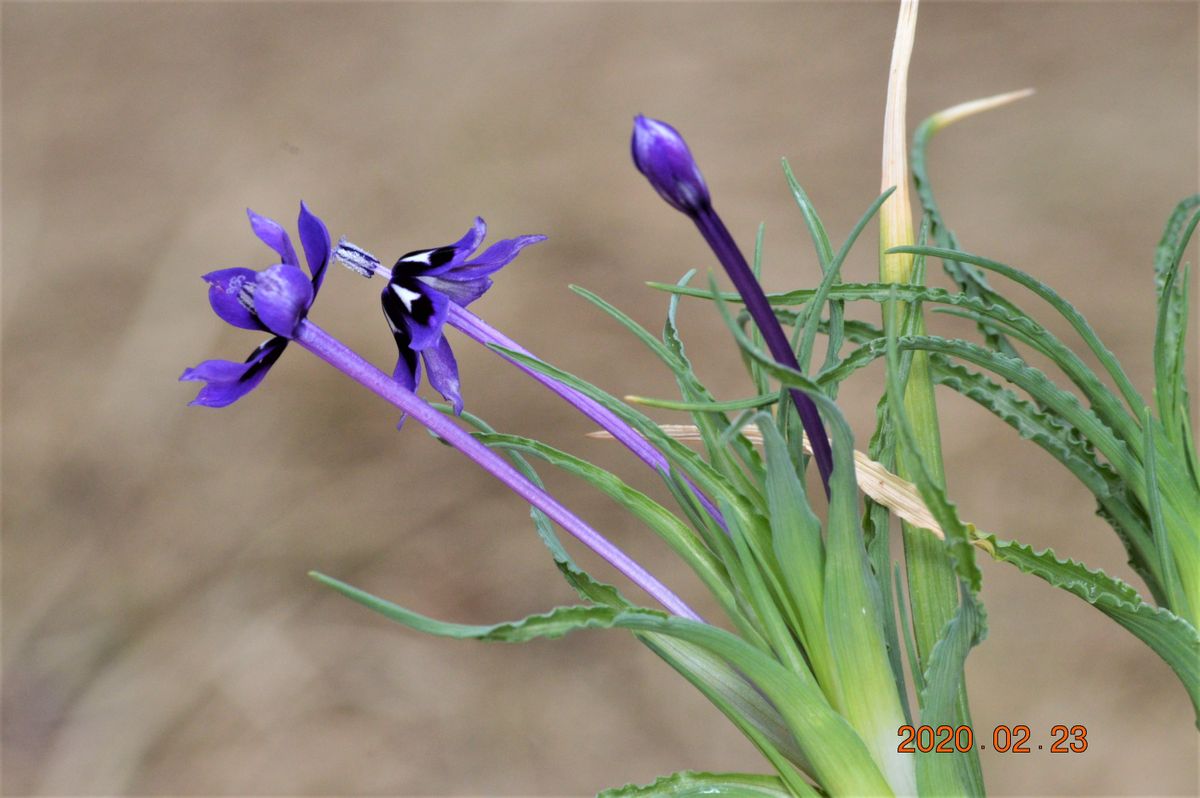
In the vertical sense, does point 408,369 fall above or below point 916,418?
below

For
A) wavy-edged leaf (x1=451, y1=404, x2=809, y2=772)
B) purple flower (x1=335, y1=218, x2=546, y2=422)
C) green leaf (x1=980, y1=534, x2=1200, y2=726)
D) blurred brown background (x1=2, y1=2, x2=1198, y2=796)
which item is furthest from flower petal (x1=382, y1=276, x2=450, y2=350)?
blurred brown background (x1=2, y1=2, x2=1198, y2=796)

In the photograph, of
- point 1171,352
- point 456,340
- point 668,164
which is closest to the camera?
point 668,164

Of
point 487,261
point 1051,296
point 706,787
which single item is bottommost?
point 706,787

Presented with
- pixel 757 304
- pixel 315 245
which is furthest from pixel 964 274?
pixel 315 245

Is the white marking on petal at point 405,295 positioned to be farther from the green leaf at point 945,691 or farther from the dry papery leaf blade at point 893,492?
the green leaf at point 945,691

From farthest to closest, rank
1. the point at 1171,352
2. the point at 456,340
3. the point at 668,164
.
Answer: the point at 456,340
the point at 1171,352
the point at 668,164

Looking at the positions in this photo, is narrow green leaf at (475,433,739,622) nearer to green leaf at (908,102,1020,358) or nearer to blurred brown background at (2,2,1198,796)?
green leaf at (908,102,1020,358)

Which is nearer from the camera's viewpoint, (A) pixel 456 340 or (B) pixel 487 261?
(B) pixel 487 261

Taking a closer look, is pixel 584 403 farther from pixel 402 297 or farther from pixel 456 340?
pixel 456 340
